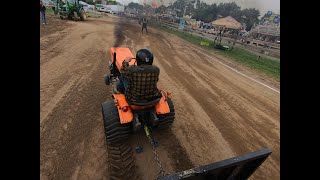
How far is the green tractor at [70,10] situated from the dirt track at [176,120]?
11.6m

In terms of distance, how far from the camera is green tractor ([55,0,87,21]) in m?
19.1

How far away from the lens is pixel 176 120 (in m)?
4.95

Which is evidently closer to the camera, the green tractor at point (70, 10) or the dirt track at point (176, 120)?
the dirt track at point (176, 120)

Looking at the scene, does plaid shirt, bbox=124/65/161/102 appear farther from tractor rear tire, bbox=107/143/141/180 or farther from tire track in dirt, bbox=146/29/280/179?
tire track in dirt, bbox=146/29/280/179

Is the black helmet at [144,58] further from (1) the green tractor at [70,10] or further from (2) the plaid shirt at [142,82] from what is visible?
(1) the green tractor at [70,10]

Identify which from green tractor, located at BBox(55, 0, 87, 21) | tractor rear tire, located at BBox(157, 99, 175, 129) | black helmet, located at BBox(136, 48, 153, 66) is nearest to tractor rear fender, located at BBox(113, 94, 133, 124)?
tractor rear tire, located at BBox(157, 99, 175, 129)

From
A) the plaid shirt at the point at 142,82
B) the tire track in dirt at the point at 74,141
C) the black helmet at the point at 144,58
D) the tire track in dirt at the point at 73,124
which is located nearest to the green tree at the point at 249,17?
the tire track in dirt at the point at 73,124

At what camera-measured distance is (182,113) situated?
17.4ft

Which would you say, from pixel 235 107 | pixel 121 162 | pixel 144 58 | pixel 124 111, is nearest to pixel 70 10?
pixel 235 107

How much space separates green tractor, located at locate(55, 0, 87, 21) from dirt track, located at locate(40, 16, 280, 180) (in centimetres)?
1160

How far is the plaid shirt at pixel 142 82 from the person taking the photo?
3.39 m

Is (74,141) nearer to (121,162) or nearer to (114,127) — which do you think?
(114,127)

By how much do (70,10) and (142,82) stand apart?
19089 mm

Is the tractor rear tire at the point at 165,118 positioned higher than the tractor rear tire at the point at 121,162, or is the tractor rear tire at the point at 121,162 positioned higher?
the tractor rear tire at the point at 165,118
